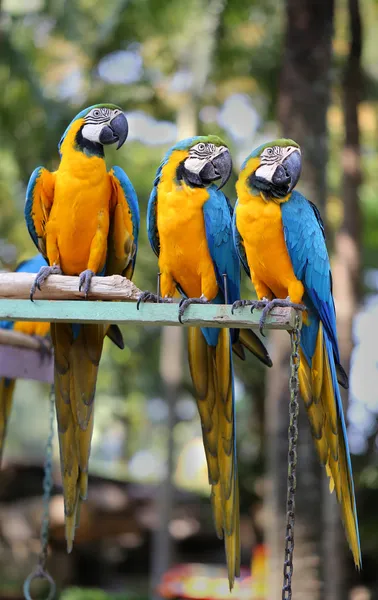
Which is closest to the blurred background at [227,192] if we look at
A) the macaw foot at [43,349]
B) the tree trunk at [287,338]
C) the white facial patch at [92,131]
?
the tree trunk at [287,338]

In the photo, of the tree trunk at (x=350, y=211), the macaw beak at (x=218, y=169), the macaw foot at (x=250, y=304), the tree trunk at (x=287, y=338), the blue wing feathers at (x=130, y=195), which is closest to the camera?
the macaw foot at (x=250, y=304)

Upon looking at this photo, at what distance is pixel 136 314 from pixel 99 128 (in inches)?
27.5

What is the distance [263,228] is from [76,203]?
2.18 ft

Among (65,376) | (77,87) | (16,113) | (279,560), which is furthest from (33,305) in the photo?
(77,87)

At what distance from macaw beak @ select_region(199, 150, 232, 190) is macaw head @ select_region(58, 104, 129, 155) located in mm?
299

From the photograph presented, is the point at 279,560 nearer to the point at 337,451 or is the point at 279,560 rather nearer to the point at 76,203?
the point at 337,451

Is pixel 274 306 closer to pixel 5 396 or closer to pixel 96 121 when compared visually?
pixel 96 121

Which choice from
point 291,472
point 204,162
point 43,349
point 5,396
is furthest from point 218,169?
point 5,396

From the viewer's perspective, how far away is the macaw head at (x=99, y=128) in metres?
2.56

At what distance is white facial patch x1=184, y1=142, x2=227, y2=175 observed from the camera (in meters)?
2.48

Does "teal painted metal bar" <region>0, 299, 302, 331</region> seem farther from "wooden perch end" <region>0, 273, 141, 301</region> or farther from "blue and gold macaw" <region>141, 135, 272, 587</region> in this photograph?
"blue and gold macaw" <region>141, 135, 272, 587</region>

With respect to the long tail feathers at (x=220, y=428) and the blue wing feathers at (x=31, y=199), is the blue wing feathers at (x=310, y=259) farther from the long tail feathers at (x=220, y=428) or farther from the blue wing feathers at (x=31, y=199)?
the blue wing feathers at (x=31, y=199)

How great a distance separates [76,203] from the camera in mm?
2631

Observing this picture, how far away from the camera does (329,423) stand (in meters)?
2.41
